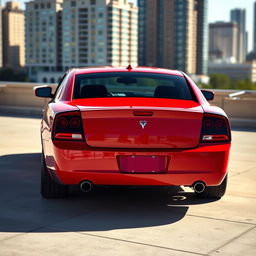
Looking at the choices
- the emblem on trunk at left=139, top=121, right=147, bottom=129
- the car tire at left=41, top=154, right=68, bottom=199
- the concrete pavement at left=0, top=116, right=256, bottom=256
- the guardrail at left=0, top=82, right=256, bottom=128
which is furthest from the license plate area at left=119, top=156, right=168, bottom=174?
the guardrail at left=0, top=82, right=256, bottom=128

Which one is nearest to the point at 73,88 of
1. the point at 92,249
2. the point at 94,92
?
the point at 94,92

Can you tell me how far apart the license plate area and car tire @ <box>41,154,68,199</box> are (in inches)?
37.6

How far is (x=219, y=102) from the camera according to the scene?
15.4 meters

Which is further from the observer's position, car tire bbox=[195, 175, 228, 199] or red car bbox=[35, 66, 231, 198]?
car tire bbox=[195, 175, 228, 199]

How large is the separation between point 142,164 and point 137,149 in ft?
0.45

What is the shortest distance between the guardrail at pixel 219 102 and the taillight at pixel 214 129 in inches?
353

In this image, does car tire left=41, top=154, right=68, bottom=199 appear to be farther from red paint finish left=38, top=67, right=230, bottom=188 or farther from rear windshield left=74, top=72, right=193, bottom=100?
rear windshield left=74, top=72, right=193, bottom=100

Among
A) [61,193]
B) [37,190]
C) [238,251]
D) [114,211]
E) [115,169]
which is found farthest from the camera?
[37,190]

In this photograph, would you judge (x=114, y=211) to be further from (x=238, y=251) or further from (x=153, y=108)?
(x=238, y=251)

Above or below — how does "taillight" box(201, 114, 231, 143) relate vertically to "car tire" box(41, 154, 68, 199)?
above

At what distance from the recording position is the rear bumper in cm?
547

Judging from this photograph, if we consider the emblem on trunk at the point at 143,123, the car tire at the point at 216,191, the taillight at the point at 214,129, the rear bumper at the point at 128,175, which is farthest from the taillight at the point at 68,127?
the car tire at the point at 216,191

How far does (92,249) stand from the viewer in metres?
4.59

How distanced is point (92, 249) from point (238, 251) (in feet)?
3.42
